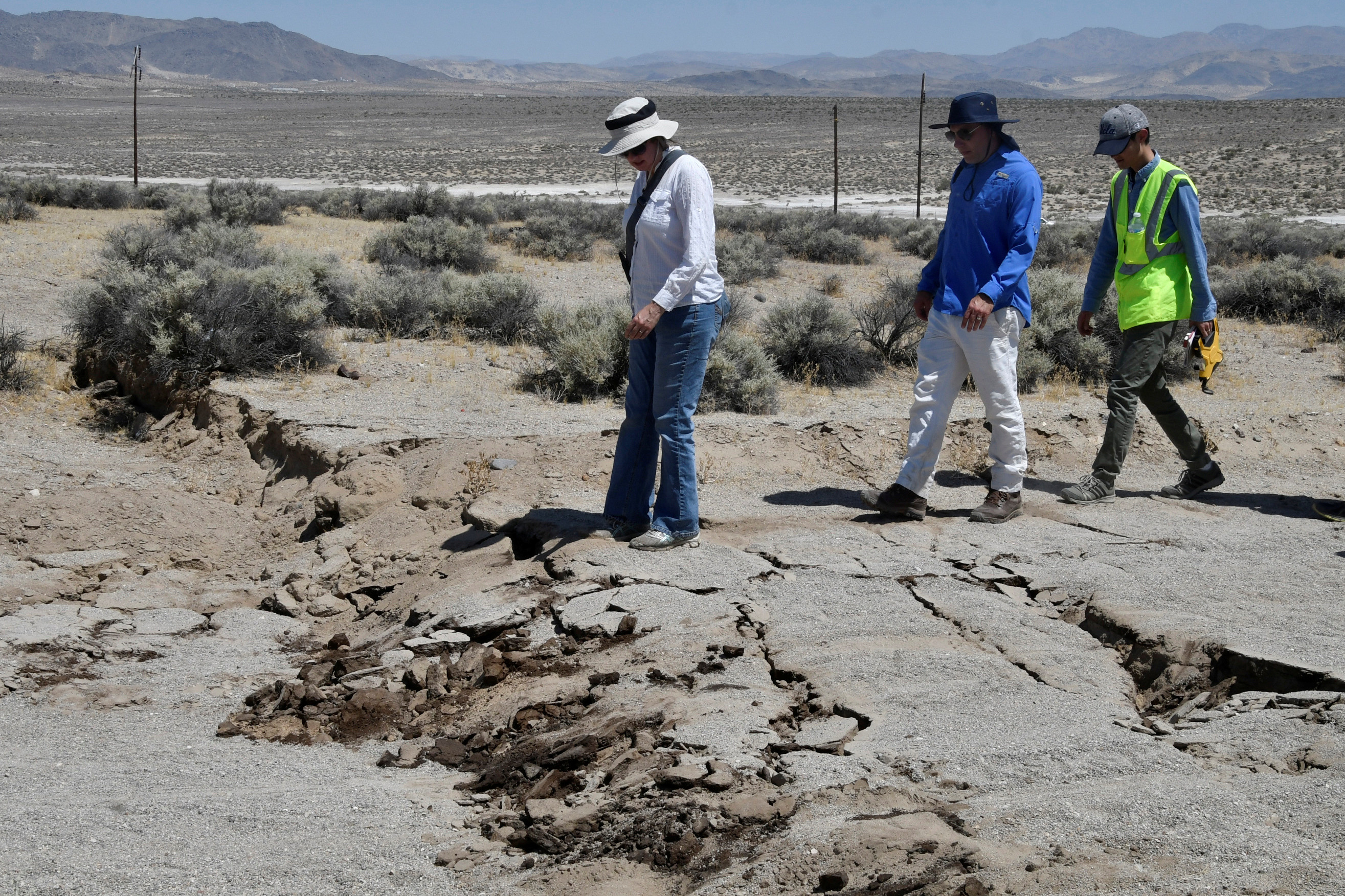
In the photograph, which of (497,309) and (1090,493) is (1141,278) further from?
(497,309)

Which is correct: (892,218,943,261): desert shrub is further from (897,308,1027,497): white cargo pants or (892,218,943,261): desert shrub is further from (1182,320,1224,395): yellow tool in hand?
(897,308,1027,497): white cargo pants

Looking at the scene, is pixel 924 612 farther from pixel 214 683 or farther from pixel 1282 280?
pixel 1282 280

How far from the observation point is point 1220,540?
5.44 metres

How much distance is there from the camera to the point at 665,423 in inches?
196

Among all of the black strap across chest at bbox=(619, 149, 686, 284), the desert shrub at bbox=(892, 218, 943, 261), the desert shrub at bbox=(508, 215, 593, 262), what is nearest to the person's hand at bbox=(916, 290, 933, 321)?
the black strap across chest at bbox=(619, 149, 686, 284)

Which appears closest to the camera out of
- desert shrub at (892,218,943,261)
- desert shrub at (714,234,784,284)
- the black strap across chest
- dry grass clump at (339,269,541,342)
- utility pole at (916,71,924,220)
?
the black strap across chest

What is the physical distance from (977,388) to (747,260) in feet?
35.1

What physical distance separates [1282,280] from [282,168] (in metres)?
39.6

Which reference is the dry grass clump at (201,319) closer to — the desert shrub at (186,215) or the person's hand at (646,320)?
the person's hand at (646,320)

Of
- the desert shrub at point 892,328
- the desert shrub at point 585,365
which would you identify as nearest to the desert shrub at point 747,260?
the desert shrub at point 892,328

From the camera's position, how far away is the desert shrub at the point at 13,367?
865 centimetres

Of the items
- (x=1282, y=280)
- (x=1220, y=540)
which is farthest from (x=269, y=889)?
(x=1282, y=280)

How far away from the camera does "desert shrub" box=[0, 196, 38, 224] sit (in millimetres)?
16594

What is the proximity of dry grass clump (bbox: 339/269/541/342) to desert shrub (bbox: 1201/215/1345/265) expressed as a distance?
39.0 feet
